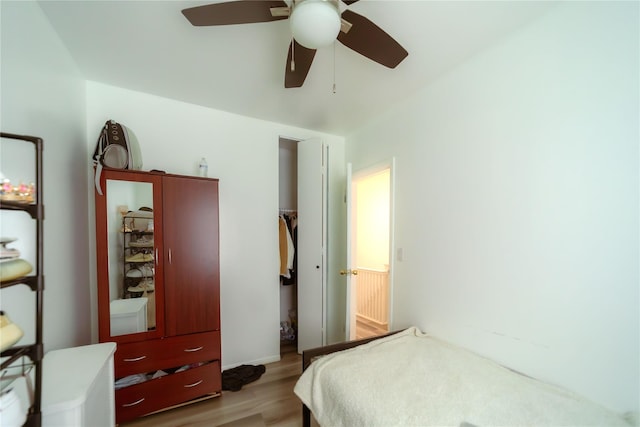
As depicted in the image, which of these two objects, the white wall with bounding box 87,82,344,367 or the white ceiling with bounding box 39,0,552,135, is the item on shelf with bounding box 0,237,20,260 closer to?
the white ceiling with bounding box 39,0,552,135

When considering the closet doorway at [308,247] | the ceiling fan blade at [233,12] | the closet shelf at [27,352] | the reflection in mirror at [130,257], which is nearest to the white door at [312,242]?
the closet doorway at [308,247]

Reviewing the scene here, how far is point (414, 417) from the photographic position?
1067 millimetres

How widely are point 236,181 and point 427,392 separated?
2250 mm

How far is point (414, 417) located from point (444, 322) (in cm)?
86

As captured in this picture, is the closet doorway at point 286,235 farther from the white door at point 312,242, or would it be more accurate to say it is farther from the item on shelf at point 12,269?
the item on shelf at point 12,269

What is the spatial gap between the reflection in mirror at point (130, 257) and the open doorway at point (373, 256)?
2.27m

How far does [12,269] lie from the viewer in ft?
2.35

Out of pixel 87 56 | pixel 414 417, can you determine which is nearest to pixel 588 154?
pixel 414 417

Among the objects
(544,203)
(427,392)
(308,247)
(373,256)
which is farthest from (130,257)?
(373,256)

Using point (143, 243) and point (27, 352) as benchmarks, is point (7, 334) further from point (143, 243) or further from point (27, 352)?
point (143, 243)

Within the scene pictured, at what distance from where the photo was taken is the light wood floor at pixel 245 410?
1789 millimetres

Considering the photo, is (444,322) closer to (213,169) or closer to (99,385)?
(99,385)

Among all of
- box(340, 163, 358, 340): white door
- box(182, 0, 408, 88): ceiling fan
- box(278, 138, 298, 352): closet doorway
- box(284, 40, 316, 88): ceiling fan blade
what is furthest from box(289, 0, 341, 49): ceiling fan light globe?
box(278, 138, 298, 352): closet doorway

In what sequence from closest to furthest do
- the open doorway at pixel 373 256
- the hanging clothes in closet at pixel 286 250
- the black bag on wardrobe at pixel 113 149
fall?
the black bag on wardrobe at pixel 113 149 → the hanging clothes in closet at pixel 286 250 → the open doorway at pixel 373 256
